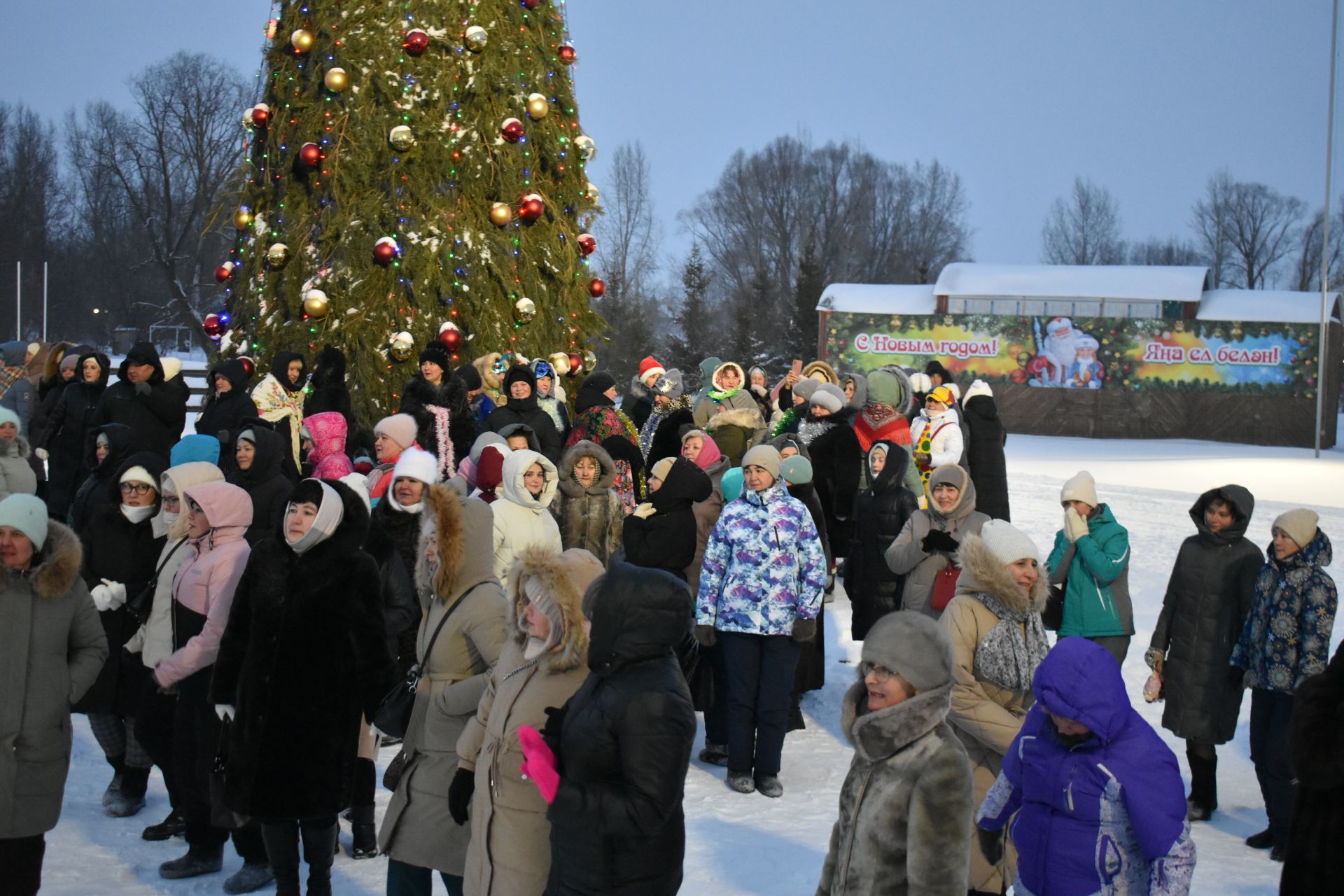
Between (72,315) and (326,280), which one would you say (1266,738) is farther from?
(72,315)

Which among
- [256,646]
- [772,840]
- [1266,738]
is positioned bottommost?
[772,840]

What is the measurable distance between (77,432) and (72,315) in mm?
52769

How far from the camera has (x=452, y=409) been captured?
9.17 m

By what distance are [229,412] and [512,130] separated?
3.83 meters

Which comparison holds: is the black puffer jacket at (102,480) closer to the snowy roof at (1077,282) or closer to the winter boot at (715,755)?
the winter boot at (715,755)

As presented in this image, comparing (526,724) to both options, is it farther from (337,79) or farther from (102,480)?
(337,79)

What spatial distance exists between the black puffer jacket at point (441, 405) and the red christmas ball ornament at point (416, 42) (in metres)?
3.44

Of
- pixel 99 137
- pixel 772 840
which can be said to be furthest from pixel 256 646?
pixel 99 137

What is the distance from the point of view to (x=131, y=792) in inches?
235

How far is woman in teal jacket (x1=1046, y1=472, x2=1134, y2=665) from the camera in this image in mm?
6410

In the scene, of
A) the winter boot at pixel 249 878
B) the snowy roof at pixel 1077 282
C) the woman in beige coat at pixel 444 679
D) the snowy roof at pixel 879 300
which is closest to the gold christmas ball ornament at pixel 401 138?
the woman in beige coat at pixel 444 679

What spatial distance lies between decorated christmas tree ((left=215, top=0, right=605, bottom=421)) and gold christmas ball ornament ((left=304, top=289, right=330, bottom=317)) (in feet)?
0.18

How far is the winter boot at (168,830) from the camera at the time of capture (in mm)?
5590

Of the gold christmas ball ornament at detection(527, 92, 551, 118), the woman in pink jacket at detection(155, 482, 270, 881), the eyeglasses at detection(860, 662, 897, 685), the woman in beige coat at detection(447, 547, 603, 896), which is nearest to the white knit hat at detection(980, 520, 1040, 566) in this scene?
the eyeglasses at detection(860, 662, 897, 685)
